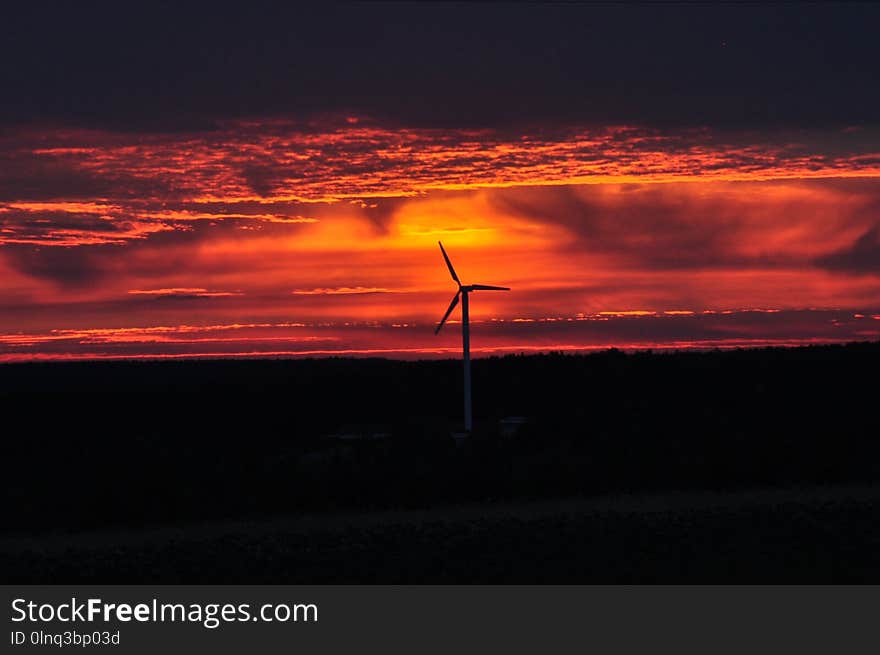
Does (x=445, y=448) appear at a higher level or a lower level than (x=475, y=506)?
lower

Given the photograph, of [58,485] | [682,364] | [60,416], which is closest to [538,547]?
[58,485]

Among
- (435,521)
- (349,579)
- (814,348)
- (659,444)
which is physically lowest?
A: (814,348)

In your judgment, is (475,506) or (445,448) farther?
(445,448)

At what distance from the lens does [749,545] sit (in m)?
20.2

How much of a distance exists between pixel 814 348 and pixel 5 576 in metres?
85.3

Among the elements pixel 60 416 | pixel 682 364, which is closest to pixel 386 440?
pixel 60 416

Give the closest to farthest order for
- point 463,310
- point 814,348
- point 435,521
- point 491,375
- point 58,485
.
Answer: point 435,521 → point 58,485 → point 463,310 → point 491,375 → point 814,348

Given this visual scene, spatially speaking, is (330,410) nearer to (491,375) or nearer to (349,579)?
(491,375)

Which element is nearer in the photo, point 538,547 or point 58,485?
point 538,547

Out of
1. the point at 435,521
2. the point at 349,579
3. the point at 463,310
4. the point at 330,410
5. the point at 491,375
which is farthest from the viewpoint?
the point at 491,375

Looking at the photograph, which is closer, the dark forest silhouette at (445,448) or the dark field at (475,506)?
the dark field at (475,506)

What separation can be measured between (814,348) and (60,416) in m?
55.8

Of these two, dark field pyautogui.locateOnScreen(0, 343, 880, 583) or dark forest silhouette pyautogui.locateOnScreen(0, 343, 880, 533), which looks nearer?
dark field pyautogui.locateOnScreen(0, 343, 880, 583)

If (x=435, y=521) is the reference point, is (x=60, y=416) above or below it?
below
